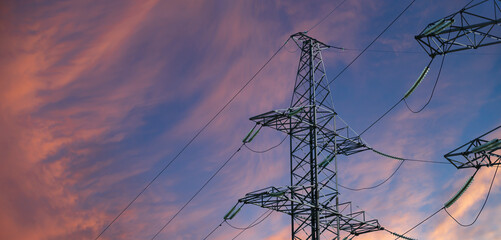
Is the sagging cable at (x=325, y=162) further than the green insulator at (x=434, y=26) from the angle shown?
Yes

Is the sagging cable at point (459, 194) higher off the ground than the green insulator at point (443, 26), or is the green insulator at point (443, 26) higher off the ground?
the green insulator at point (443, 26)

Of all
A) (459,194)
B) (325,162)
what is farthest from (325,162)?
(459,194)

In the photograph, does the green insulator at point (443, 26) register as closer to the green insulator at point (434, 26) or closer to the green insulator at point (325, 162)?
the green insulator at point (434, 26)

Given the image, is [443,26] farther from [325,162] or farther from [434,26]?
[325,162]

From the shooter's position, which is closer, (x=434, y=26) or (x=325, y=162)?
(x=434, y=26)

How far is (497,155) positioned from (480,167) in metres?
1.03

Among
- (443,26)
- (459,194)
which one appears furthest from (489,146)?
(443,26)

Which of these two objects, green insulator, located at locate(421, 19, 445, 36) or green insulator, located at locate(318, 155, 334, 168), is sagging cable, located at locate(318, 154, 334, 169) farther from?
green insulator, located at locate(421, 19, 445, 36)

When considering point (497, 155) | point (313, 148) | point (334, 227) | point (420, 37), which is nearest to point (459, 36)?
point (420, 37)

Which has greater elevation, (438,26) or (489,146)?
(438,26)

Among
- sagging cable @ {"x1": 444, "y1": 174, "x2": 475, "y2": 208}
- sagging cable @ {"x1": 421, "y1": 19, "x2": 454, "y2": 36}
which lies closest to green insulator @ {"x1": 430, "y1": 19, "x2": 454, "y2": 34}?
sagging cable @ {"x1": 421, "y1": 19, "x2": 454, "y2": 36}

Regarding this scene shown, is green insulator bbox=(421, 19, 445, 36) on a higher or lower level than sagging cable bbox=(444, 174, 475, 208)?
higher

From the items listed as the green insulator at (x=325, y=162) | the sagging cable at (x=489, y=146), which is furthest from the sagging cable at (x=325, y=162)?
the sagging cable at (x=489, y=146)

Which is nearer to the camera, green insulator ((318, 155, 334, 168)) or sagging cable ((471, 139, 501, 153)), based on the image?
sagging cable ((471, 139, 501, 153))
